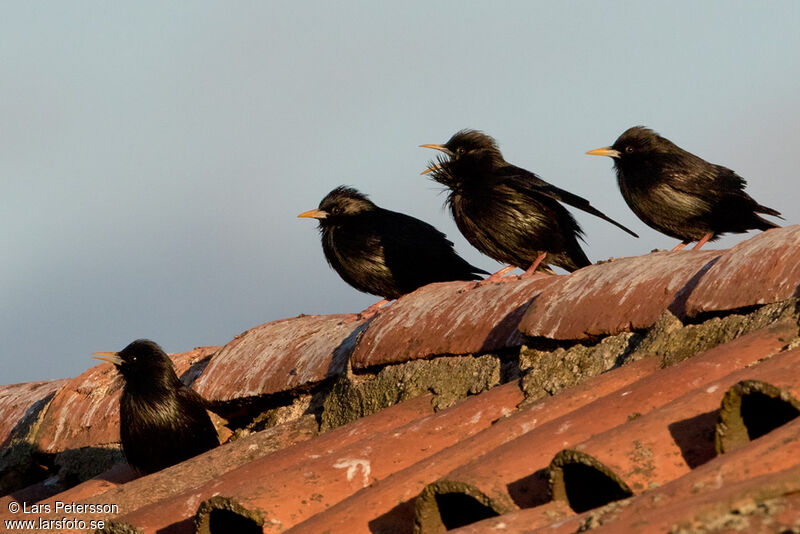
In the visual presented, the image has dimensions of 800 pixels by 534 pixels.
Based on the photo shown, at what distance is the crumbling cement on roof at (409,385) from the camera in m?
3.79

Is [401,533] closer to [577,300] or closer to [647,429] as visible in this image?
[647,429]

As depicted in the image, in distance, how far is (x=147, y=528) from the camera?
3.18 meters

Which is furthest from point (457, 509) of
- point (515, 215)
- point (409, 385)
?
point (515, 215)

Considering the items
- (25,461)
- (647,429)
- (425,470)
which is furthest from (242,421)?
(647,429)

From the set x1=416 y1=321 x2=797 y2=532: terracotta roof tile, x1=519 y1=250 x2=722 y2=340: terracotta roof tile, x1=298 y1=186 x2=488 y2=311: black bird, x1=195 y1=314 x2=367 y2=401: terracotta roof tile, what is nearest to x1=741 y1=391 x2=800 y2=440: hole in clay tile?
x1=416 y1=321 x2=797 y2=532: terracotta roof tile

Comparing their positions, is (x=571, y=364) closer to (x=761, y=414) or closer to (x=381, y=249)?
(x=761, y=414)

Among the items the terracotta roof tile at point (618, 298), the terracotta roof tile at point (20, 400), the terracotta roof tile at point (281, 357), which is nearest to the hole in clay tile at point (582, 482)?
the terracotta roof tile at point (618, 298)

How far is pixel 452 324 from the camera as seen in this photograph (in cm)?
408

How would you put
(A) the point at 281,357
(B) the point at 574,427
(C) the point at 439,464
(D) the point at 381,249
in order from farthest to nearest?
1. (D) the point at 381,249
2. (A) the point at 281,357
3. (C) the point at 439,464
4. (B) the point at 574,427

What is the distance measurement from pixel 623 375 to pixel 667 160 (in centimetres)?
485

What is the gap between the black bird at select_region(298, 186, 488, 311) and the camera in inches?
278

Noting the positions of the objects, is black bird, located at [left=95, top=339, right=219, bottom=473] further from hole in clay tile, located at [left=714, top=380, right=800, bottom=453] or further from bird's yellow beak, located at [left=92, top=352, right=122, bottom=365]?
hole in clay tile, located at [left=714, top=380, right=800, bottom=453]

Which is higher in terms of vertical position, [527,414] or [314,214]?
[314,214]

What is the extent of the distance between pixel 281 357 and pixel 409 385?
1167mm
